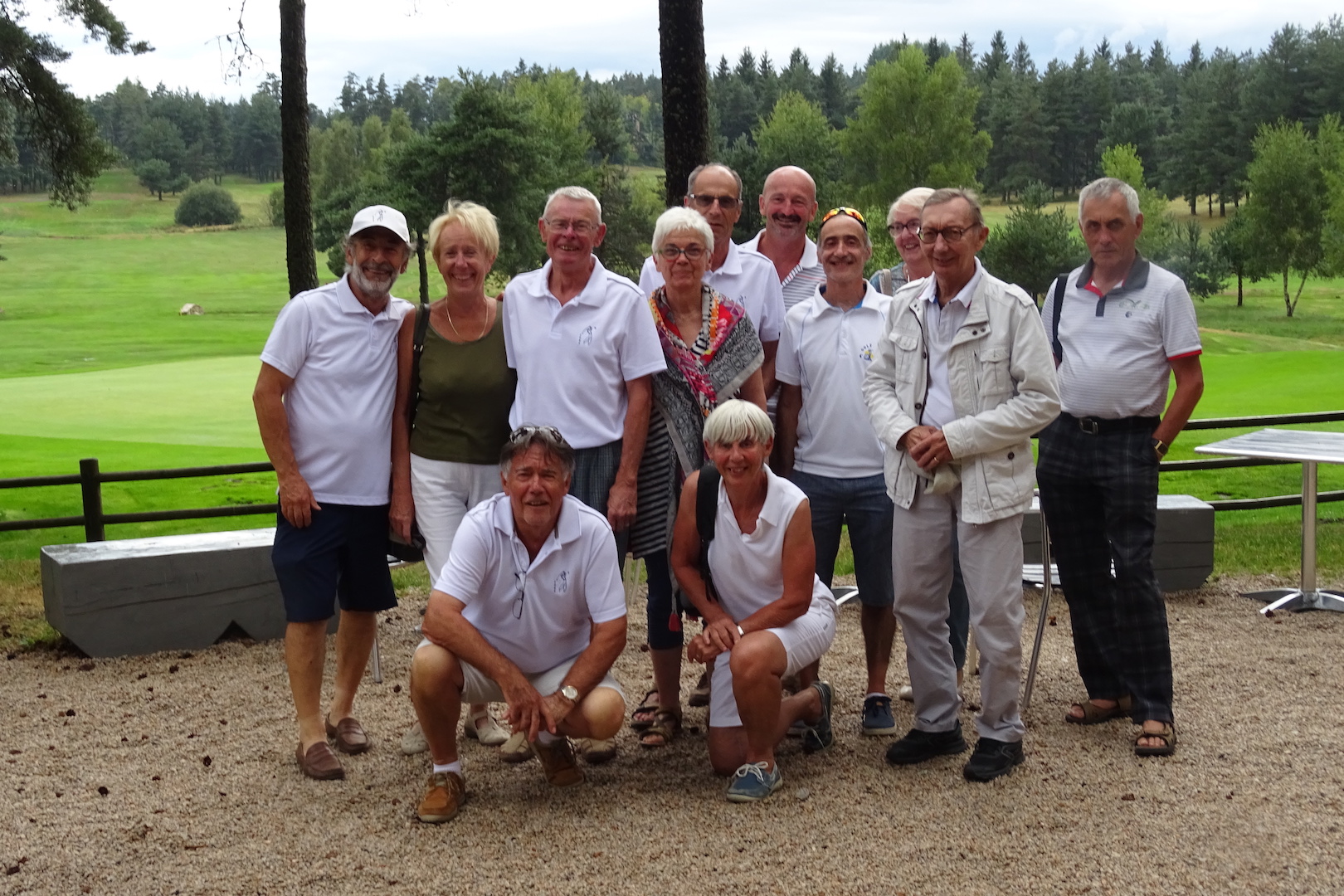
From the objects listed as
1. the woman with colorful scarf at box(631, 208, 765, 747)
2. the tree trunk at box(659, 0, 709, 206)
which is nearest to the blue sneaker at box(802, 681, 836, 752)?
the woman with colorful scarf at box(631, 208, 765, 747)

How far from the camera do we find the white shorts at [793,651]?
4.48 meters

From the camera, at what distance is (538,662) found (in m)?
4.46

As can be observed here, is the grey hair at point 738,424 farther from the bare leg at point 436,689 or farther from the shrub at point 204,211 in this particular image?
the shrub at point 204,211

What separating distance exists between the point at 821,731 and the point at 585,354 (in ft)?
5.77

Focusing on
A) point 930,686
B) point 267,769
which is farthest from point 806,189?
point 267,769

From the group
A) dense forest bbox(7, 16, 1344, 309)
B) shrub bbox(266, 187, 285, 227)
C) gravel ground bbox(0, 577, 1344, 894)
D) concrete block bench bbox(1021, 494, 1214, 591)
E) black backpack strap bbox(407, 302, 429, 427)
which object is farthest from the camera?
shrub bbox(266, 187, 285, 227)

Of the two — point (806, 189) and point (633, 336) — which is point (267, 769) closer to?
point (633, 336)

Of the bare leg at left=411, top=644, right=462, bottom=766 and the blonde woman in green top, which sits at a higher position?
the blonde woman in green top

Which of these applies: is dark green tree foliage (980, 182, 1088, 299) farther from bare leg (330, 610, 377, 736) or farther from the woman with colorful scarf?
bare leg (330, 610, 377, 736)

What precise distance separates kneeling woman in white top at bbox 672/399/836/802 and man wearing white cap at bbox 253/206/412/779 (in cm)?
122

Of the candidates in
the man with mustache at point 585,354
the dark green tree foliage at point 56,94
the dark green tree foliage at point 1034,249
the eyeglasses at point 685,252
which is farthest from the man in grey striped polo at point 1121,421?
the dark green tree foliage at point 1034,249

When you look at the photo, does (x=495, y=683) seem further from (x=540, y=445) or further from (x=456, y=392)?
(x=456, y=392)

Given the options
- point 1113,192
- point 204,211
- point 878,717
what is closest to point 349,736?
point 878,717

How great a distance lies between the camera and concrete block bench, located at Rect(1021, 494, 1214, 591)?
773cm
